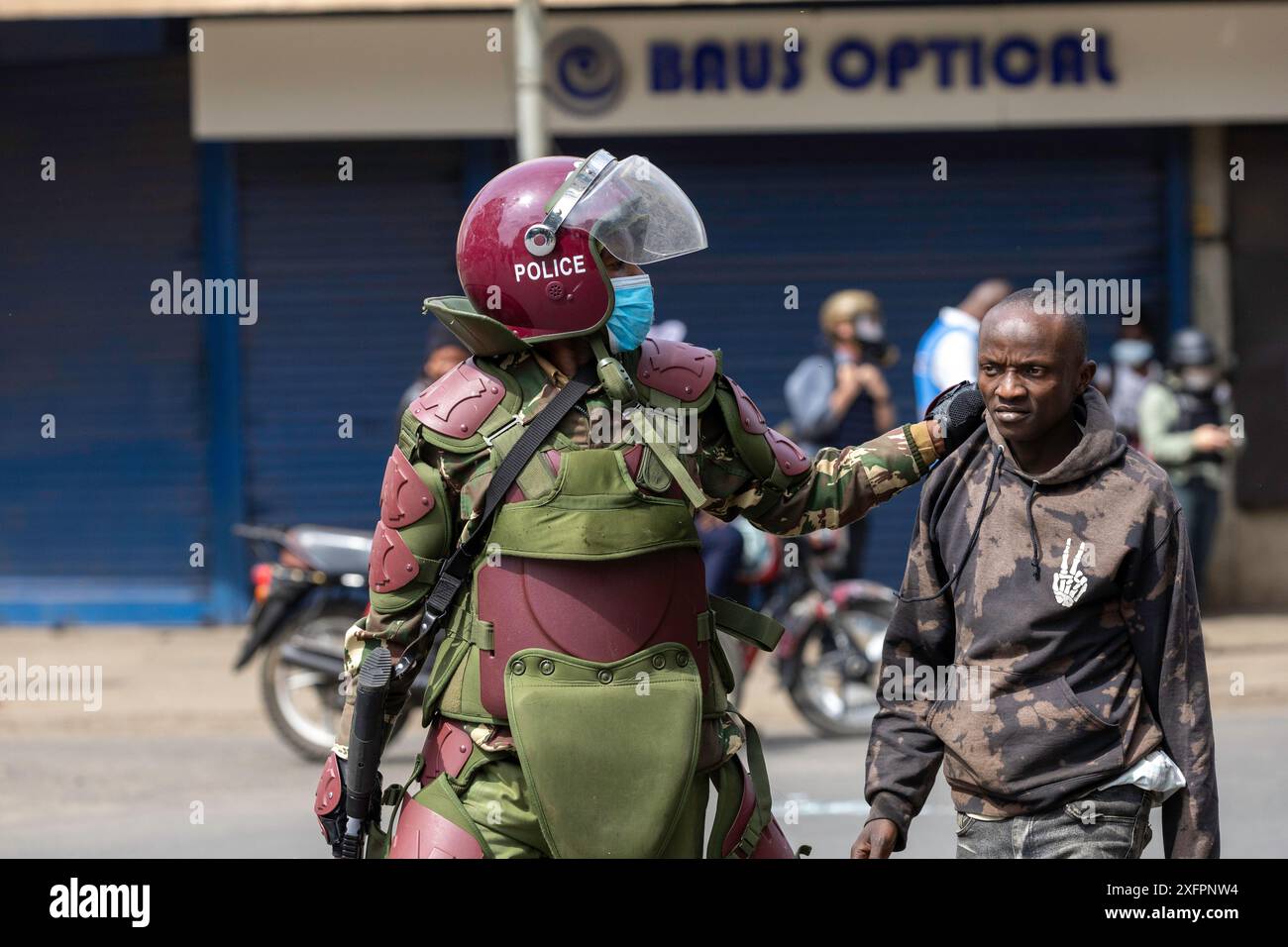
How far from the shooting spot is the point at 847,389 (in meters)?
9.81

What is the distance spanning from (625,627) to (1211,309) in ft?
32.8

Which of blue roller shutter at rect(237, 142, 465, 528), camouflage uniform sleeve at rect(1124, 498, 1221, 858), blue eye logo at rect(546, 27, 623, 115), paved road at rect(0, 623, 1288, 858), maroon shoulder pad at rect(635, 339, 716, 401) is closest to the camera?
camouflage uniform sleeve at rect(1124, 498, 1221, 858)

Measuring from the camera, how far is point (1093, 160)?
1252cm

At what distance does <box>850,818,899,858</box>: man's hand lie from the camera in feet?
11.6

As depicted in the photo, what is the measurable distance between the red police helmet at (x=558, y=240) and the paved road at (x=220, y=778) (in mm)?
3641

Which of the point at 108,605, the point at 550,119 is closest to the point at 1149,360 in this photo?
the point at 550,119

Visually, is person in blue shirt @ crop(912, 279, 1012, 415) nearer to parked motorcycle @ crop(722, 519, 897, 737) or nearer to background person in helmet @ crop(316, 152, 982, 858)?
parked motorcycle @ crop(722, 519, 897, 737)

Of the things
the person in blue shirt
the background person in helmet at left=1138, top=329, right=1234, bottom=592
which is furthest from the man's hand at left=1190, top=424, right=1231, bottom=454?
the person in blue shirt

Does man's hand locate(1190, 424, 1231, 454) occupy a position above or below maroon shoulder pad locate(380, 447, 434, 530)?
below

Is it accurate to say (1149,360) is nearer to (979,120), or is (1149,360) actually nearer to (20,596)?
(979,120)

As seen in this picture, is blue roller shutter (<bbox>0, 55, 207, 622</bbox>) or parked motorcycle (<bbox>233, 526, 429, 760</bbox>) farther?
blue roller shutter (<bbox>0, 55, 207, 622</bbox>)

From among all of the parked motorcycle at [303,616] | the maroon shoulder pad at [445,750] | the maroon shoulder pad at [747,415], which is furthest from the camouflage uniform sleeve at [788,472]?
the parked motorcycle at [303,616]

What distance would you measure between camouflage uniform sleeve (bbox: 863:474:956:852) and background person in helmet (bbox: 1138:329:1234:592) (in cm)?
787

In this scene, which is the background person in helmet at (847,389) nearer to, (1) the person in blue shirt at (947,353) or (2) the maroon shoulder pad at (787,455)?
(1) the person in blue shirt at (947,353)
